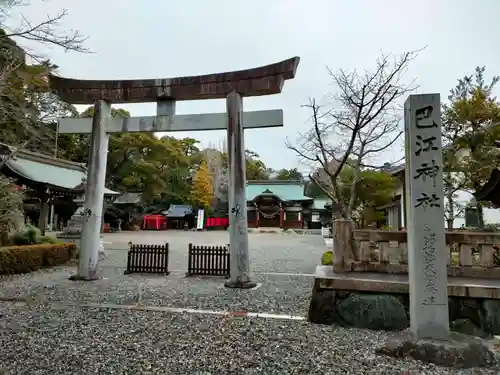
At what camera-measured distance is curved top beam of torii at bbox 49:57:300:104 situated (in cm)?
770

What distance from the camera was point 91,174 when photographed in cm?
839

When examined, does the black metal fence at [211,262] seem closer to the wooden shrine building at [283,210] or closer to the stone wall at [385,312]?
the stone wall at [385,312]

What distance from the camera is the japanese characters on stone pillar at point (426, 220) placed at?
407cm

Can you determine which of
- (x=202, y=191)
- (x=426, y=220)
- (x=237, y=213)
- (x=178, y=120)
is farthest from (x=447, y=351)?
(x=202, y=191)

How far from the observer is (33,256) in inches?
A: 403

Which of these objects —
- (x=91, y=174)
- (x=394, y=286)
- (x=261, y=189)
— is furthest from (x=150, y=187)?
(x=394, y=286)

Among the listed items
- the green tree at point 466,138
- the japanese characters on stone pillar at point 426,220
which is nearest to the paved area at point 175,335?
the japanese characters on stone pillar at point 426,220

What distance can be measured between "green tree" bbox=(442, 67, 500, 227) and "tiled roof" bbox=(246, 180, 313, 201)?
21727 millimetres

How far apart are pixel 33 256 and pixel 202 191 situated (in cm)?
2744

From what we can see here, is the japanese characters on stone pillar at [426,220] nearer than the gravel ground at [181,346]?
No

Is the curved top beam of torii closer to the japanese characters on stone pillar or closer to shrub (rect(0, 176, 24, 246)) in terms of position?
shrub (rect(0, 176, 24, 246))

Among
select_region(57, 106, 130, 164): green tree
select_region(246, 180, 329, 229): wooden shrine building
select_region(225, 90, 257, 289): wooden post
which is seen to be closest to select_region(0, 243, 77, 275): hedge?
select_region(225, 90, 257, 289): wooden post

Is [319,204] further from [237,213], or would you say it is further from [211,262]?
[237,213]

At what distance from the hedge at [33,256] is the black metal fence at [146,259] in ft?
10.2
